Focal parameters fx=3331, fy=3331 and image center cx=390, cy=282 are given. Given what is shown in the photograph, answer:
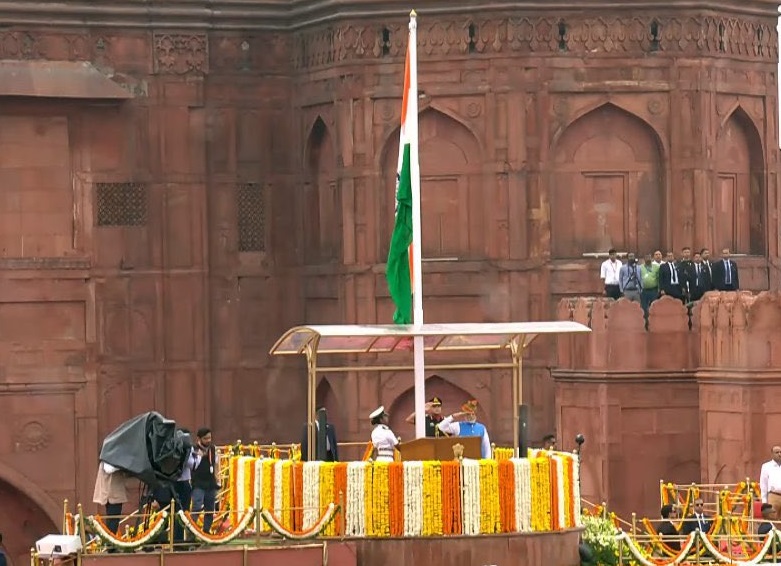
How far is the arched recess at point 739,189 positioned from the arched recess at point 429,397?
4.70m

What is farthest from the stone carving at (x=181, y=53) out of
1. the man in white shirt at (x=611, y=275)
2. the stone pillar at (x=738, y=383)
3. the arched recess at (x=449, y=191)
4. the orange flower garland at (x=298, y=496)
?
the orange flower garland at (x=298, y=496)

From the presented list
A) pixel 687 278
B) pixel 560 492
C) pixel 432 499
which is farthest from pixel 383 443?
pixel 687 278

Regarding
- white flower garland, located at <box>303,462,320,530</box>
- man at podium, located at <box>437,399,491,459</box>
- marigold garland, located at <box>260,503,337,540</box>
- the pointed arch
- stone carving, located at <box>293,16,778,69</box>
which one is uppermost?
stone carving, located at <box>293,16,778,69</box>

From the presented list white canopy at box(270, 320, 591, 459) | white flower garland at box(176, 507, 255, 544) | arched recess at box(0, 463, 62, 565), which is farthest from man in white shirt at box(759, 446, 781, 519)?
arched recess at box(0, 463, 62, 565)

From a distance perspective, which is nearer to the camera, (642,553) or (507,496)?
(507,496)

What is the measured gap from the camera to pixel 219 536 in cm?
3506

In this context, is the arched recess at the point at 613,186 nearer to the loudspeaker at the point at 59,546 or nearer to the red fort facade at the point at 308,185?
the red fort facade at the point at 308,185

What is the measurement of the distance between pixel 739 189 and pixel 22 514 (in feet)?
41.2

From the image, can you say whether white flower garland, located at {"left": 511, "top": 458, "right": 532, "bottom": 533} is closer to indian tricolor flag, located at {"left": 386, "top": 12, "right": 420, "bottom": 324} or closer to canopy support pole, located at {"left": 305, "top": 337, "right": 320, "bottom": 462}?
canopy support pole, located at {"left": 305, "top": 337, "right": 320, "bottom": 462}

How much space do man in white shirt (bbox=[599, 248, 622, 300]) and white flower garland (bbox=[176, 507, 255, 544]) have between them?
1538 centimetres

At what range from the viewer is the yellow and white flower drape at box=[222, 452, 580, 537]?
115 feet

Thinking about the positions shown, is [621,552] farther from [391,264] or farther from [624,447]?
[624,447]

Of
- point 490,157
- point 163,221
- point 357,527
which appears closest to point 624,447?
point 490,157

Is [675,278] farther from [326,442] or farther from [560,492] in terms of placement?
[560,492]
